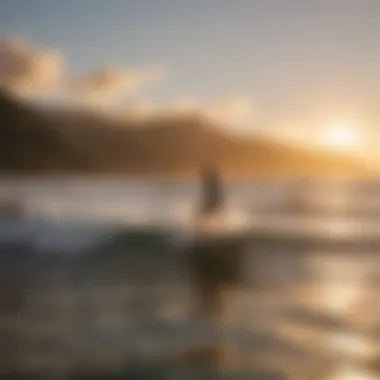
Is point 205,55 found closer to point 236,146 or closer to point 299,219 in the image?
point 236,146

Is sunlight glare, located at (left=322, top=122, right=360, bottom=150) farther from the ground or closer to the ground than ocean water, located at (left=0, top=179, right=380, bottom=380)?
farther from the ground

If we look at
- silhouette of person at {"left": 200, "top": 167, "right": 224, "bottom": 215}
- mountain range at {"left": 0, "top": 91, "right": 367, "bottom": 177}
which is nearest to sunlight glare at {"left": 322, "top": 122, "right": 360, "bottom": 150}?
mountain range at {"left": 0, "top": 91, "right": 367, "bottom": 177}

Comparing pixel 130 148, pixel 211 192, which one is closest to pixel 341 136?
pixel 211 192

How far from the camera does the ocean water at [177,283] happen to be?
1.24 metres

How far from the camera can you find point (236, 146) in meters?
1.28

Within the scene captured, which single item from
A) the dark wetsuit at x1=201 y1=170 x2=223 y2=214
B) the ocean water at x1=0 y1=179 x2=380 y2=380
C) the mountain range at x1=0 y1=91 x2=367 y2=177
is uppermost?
the mountain range at x1=0 y1=91 x2=367 y2=177

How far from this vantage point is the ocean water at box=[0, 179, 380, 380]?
4.07 feet

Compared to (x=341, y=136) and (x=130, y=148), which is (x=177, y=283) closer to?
(x=130, y=148)

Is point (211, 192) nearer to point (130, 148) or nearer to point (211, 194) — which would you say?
point (211, 194)

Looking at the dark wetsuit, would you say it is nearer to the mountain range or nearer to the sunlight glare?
the mountain range

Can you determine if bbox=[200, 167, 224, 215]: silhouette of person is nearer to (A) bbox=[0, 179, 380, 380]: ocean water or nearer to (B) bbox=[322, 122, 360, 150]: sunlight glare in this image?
(A) bbox=[0, 179, 380, 380]: ocean water

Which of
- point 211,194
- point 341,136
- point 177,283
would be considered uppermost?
point 341,136

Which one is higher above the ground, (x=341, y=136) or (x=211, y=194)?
(x=341, y=136)

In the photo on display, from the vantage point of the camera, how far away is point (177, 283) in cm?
127
